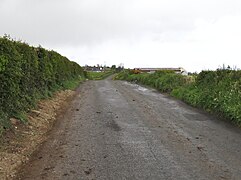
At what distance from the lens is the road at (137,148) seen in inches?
278

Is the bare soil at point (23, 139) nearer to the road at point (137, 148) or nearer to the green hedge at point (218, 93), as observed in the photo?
the road at point (137, 148)

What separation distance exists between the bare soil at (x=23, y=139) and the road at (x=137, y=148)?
0.24 meters

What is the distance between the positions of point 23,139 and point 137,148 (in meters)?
2.92

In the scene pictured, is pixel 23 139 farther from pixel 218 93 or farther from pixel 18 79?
pixel 218 93

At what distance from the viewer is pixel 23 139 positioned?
964cm

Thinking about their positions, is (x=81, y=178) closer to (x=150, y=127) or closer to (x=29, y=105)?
(x=150, y=127)

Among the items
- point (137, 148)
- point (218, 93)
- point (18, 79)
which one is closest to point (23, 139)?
point (18, 79)

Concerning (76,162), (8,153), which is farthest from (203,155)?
(8,153)

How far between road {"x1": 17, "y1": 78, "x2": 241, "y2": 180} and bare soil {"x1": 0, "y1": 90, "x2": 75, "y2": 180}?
0.24 m

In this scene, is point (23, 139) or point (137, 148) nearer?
point (137, 148)

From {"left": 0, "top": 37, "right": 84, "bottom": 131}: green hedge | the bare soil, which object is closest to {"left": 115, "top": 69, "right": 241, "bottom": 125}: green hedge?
the bare soil

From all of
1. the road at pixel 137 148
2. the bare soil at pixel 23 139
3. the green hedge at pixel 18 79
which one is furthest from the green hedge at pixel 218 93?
the green hedge at pixel 18 79

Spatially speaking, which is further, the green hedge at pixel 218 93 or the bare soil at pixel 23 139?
the green hedge at pixel 218 93

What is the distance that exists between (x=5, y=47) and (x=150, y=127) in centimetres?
482
